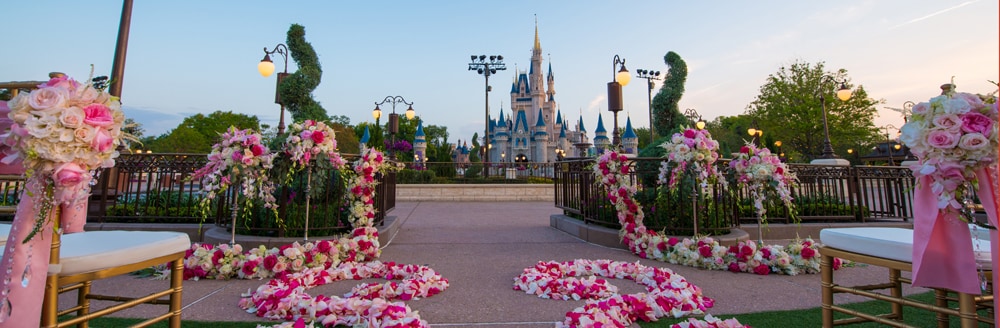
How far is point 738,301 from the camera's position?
347 centimetres

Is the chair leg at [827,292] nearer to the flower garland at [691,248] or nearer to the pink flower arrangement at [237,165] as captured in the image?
the flower garland at [691,248]

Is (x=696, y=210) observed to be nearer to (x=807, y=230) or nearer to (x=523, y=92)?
(x=807, y=230)

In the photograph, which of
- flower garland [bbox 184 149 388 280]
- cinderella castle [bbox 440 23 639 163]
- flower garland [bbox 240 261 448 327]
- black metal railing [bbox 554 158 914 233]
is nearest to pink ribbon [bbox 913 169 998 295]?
flower garland [bbox 240 261 448 327]

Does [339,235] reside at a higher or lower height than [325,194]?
lower

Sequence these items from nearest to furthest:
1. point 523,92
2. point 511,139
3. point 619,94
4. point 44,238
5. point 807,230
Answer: point 44,238, point 807,230, point 619,94, point 511,139, point 523,92

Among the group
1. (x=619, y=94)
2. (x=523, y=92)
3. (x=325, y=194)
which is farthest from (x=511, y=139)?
(x=325, y=194)

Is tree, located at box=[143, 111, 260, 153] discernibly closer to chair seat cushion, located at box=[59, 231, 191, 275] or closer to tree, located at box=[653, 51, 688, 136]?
tree, located at box=[653, 51, 688, 136]

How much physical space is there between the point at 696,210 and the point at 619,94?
193 inches

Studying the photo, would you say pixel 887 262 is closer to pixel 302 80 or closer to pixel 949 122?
pixel 949 122

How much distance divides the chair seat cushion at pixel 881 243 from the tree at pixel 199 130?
55.7 meters

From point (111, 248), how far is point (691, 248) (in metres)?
5.24

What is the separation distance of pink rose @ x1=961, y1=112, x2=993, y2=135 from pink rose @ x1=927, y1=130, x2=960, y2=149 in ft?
0.18

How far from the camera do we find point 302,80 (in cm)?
1447

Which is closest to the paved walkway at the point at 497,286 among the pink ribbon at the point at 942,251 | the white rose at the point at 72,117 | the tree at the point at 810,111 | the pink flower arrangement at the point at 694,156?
the pink flower arrangement at the point at 694,156
